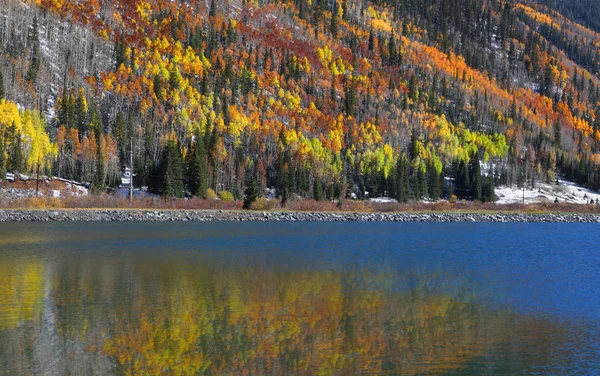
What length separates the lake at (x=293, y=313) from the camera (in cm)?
1734

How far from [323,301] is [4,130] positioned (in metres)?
111

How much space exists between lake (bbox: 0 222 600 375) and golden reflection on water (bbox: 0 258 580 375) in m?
0.07

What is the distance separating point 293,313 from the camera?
2328 cm

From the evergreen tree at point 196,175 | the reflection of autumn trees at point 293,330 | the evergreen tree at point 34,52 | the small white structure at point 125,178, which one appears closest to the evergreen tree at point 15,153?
the small white structure at point 125,178

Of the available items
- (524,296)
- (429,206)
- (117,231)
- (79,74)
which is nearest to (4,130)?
(79,74)

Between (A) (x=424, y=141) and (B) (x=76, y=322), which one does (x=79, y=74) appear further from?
(B) (x=76, y=322)

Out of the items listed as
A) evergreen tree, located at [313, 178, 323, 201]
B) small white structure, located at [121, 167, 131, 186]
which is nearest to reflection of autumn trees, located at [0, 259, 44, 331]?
small white structure, located at [121, 167, 131, 186]

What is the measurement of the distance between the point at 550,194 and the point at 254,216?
109 m

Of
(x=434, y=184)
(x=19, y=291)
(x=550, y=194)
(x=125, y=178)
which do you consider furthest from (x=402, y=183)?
(x=19, y=291)

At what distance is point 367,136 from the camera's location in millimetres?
185000

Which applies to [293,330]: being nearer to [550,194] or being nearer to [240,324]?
[240,324]

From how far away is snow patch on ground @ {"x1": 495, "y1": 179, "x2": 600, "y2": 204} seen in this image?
530ft

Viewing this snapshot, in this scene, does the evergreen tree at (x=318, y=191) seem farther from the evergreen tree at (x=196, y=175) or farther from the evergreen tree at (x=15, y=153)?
the evergreen tree at (x=15, y=153)

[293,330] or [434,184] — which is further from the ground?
[434,184]
